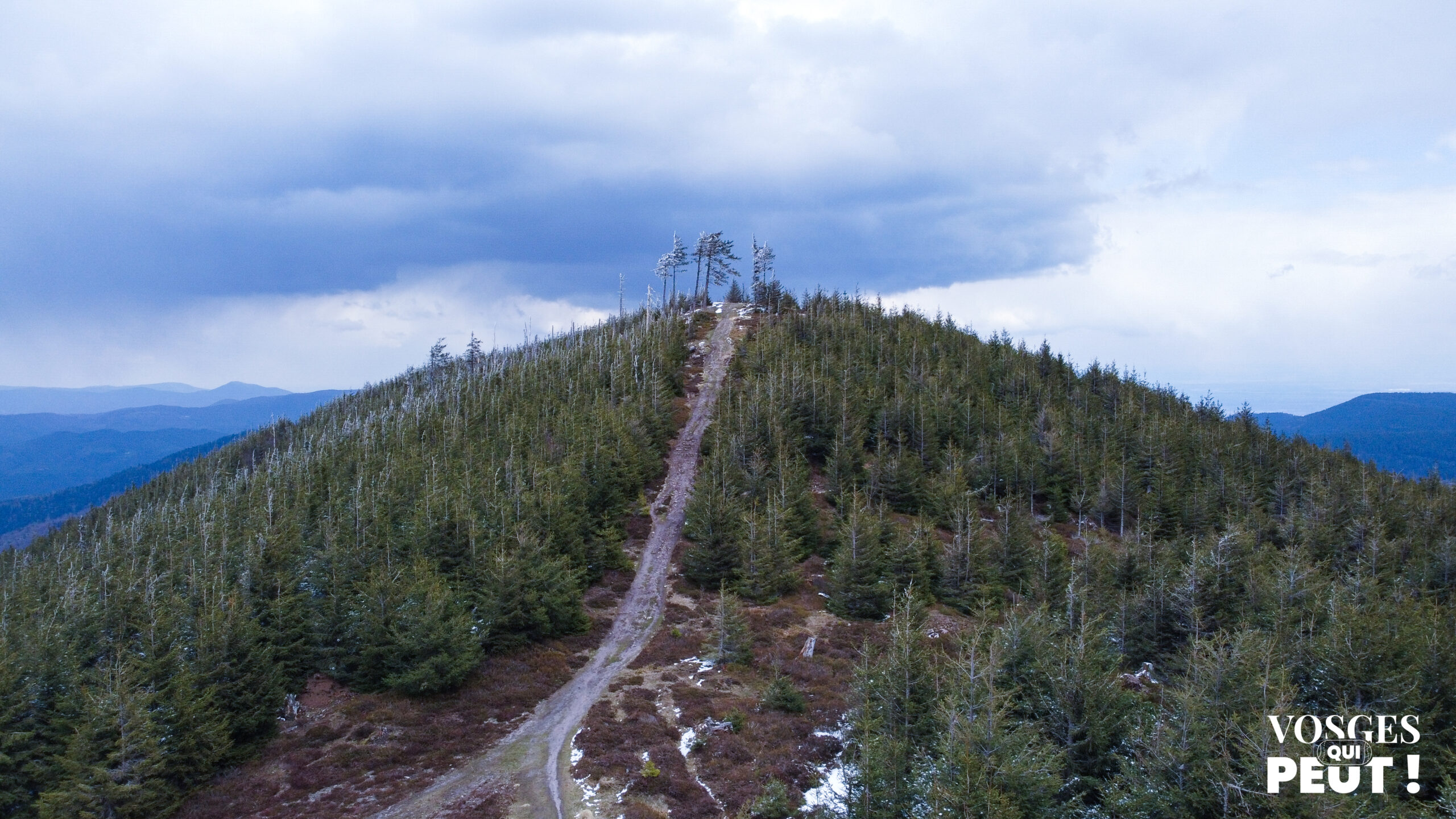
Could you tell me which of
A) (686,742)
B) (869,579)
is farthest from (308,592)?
(869,579)

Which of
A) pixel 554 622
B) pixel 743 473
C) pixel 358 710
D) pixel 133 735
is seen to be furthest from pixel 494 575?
pixel 743 473

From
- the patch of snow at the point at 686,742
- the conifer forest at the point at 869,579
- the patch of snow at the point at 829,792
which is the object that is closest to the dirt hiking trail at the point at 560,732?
the conifer forest at the point at 869,579

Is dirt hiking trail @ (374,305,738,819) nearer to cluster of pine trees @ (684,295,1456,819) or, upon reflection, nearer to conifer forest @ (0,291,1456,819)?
conifer forest @ (0,291,1456,819)

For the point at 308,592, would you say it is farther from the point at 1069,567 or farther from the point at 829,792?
the point at 1069,567

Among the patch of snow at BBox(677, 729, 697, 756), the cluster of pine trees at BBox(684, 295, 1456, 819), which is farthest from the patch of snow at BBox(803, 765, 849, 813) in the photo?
the patch of snow at BBox(677, 729, 697, 756)

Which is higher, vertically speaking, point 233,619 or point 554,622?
point 233,619

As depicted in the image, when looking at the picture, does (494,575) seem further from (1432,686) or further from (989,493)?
(989,493)
